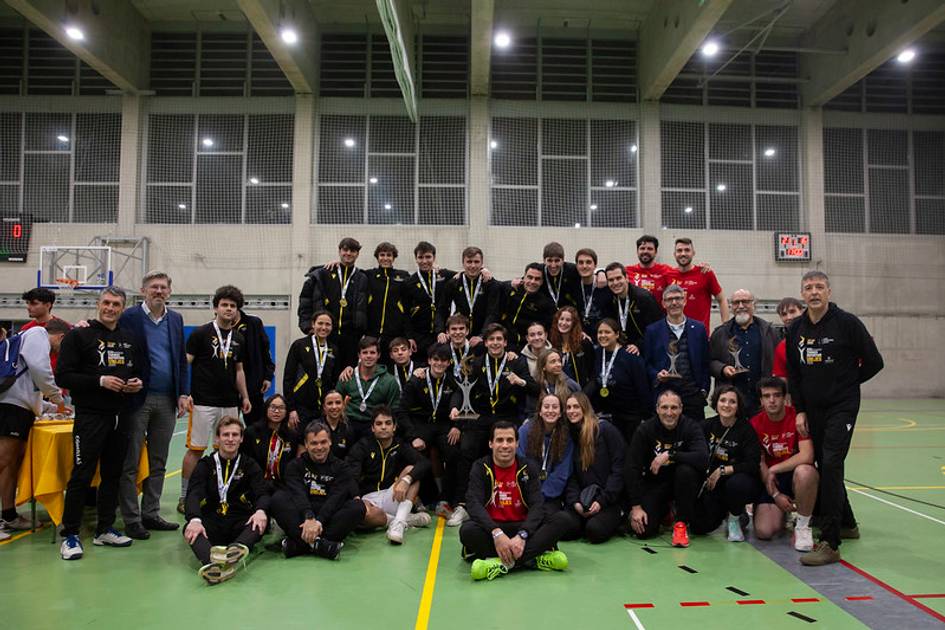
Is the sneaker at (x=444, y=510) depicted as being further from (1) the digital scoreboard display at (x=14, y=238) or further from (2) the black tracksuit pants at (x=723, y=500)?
(1) the digital scoreboard display at (x=14, y=238)

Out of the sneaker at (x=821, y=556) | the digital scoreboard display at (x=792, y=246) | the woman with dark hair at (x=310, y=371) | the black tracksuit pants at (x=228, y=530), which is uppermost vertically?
the digital scoreboard display at (x=792, y=246)

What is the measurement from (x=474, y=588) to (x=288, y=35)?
13101mm

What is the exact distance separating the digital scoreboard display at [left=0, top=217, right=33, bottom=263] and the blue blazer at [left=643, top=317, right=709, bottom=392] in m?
16.8

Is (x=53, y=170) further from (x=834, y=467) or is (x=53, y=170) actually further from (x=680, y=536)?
(x=834, y=467)

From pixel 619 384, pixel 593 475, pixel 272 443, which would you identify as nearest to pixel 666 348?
pixel 619 384

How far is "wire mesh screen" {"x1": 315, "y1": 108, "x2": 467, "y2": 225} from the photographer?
1638 centimetres

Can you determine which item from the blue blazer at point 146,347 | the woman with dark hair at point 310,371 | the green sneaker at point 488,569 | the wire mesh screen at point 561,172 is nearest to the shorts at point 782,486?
the green sneaker at point 488,569

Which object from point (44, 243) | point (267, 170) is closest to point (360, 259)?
point (267, 170)

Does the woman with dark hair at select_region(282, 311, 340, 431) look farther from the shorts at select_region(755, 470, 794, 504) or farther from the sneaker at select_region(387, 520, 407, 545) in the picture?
the shorts at select_region(755, 470, 794, 504)

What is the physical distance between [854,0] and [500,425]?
52.7ft

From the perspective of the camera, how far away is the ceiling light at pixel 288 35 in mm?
13544

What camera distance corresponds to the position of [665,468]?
504 centimetres

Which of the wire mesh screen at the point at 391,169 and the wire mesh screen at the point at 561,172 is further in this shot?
the wire mesh screen at the point at 561,172

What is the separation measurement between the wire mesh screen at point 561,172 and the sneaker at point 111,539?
12794mm
